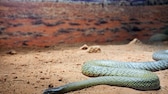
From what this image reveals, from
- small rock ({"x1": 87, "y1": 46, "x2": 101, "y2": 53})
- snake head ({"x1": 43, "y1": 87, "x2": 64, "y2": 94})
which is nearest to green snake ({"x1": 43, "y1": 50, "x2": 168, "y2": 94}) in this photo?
snake head ({"x1": 43, "y1": 87, "x2": 64, "y2": 94})

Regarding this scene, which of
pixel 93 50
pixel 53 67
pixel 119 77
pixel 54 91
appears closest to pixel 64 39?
pixel 93 50

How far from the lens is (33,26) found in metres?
6.88

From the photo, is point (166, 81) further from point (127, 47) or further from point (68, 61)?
point (127, 47)

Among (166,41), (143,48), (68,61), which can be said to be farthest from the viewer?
(166,41)

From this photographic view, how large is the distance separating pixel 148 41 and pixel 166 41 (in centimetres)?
59

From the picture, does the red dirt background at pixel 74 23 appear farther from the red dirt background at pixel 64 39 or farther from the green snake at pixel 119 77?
the green snake at pixel 119 77

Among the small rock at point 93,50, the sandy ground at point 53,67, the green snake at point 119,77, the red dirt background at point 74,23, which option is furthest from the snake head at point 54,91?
the red dirt background at point 74,23

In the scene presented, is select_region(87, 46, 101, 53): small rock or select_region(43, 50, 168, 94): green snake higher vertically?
select_region(43, 50, 168, 94): green snake

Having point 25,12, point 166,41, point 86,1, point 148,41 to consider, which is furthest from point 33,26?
point 166,41

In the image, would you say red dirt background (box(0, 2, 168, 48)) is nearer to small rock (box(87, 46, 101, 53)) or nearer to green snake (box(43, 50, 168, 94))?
small rock (box(87, 46, 101, 53))

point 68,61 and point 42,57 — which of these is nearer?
point 68,61

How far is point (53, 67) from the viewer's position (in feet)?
16.4

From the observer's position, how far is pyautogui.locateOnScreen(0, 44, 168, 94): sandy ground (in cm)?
372

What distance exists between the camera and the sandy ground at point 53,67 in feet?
12.2
